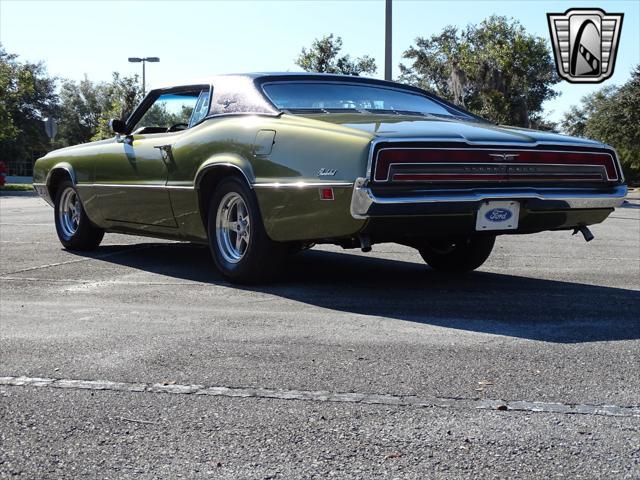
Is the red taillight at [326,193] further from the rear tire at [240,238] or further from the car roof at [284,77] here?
the car roof at [284,77]

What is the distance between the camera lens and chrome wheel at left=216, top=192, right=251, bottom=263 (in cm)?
624

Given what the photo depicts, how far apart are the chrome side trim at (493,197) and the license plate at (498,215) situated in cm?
6

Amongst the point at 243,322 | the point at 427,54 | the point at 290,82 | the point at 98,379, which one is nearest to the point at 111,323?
the point at 243,322

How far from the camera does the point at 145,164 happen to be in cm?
723

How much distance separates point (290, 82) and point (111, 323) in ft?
8.42

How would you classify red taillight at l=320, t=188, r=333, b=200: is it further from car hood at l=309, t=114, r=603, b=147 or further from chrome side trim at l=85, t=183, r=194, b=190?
chrome side trim at l=85, t=183, r=194, b=190

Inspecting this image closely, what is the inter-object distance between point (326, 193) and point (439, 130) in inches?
31.3

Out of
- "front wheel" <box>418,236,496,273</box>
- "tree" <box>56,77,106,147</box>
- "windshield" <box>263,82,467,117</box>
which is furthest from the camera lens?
"tree" <box>56,77,106,147</box>

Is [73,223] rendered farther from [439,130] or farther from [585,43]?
[585,43]

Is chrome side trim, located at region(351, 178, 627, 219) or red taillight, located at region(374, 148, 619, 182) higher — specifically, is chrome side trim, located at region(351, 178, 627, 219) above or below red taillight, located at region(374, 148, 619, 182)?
below

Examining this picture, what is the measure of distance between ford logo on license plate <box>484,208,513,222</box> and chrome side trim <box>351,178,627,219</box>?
0.09m

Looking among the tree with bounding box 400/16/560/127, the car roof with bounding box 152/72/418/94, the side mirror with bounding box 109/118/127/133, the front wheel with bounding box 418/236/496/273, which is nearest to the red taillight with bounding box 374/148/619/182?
the front wheel with bounding box 418/236/496/273

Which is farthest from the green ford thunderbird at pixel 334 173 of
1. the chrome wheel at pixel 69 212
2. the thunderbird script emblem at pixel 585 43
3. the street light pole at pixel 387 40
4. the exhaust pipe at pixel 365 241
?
the thunderbird script emblem at pixel 585 43

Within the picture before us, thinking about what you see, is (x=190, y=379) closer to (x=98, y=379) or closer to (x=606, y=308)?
(x=98, y=379)
